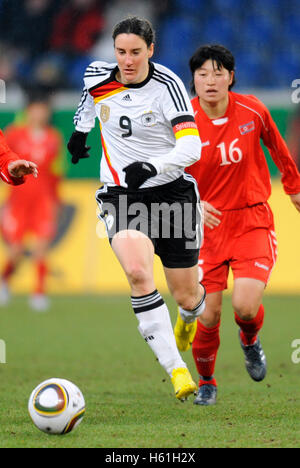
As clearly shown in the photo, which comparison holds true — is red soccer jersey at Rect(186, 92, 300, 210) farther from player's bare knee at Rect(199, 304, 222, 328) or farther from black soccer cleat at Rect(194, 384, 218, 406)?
black soccer cleat at Rect(194, 384, 218, 406)

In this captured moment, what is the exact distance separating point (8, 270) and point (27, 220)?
2.97ft

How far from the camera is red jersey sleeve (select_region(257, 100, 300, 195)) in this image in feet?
20.6

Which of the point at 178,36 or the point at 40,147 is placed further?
the point at 178,36

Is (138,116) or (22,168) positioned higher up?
(138,116)

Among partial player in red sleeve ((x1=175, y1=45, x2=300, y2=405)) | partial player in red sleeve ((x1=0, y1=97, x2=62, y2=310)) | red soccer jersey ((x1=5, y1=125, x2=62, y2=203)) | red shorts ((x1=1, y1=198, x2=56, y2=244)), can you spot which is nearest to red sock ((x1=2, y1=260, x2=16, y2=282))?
partial player in red sleeve ((x1=0, y1=97, x2=62, y2=310))

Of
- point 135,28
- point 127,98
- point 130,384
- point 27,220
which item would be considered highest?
point 135,28

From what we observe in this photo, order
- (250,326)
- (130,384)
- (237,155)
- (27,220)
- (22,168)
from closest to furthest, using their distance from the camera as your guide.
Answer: (22,168) → (237,155) → (250,326) → (130,384) → (27,220)

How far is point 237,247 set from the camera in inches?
249

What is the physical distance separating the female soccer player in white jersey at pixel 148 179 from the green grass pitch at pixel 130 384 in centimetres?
55

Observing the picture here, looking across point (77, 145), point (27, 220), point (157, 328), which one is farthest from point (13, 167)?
point (27, 220)

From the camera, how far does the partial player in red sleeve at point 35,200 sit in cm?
1255

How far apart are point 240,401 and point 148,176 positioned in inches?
73.5

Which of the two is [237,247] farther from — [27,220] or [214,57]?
[27,220]
